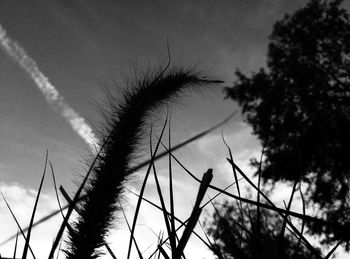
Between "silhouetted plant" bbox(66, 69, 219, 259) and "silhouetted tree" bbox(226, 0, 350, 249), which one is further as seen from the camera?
"silhouetted tree" bbox(226, 0, 350, 249)

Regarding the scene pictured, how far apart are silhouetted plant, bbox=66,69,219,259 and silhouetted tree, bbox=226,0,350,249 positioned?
8.05 m

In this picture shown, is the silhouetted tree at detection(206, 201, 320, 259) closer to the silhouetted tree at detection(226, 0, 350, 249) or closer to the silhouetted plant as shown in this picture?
the silhouetted plant

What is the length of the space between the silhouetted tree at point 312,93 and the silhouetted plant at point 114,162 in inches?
317

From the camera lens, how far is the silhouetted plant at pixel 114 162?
0.91m

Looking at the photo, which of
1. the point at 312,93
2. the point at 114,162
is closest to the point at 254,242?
the point at 114,162

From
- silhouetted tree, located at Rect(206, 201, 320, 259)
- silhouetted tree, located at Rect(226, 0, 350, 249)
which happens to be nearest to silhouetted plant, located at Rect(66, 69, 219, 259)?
silhouetted tree, located at Rect(206, 201, 320, 259)

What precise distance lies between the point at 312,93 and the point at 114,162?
11.0 meters

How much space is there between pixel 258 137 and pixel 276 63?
10.1 feet

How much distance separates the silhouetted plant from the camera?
35.7 inches

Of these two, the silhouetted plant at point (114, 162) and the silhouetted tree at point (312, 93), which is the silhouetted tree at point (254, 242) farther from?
the silhouetted tree at point (312, 93)

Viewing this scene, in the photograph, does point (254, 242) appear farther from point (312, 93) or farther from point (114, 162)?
point (312, 93)

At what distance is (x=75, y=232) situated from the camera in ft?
3.06

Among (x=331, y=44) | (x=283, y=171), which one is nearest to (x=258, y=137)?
(x=283, y=171)

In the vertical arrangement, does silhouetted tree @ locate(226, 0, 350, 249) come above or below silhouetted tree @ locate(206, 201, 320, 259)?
above
